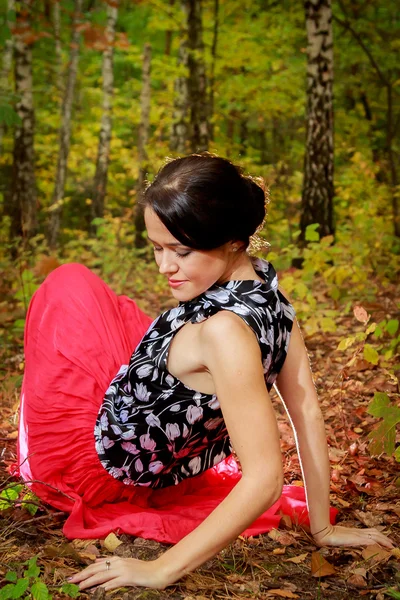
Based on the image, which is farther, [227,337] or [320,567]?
[320,567]

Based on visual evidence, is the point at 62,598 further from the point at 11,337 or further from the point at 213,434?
the point at 11,337

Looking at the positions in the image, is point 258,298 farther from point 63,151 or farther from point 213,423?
point 63,151

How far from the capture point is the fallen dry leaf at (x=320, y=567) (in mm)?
2055

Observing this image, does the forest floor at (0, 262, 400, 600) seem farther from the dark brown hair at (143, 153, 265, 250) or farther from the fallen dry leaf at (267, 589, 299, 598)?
the dark brown hair at (143, 153, 265, 250)

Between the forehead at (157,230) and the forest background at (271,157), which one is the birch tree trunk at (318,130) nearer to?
the forest background at (271,157)

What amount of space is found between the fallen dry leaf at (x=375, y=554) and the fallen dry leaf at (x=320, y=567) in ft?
0.46

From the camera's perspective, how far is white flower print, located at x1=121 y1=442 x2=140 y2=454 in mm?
2341

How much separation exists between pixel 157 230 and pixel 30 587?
3.72ft

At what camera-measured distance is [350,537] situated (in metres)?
2.24

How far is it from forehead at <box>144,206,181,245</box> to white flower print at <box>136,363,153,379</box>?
0.47m

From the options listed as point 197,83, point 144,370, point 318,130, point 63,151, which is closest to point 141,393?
point 144,370

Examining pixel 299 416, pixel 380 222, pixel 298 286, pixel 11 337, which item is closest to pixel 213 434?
pixel 299 416

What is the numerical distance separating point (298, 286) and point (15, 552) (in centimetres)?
328

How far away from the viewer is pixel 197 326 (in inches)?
75.7
